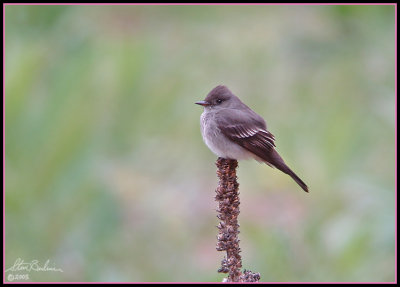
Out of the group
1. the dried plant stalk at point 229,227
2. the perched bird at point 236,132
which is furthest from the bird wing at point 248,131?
the dried plant stalk at point 229,227

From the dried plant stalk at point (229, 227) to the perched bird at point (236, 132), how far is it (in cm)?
92

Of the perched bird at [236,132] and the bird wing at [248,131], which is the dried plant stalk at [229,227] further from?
the bird wing at [248,131]

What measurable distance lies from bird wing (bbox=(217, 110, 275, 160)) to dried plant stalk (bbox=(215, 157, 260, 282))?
106cm

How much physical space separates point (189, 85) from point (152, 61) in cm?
102

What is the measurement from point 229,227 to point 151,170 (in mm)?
3028

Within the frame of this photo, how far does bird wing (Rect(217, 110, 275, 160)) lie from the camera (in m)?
4.70

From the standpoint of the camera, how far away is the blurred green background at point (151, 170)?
489 centimetres

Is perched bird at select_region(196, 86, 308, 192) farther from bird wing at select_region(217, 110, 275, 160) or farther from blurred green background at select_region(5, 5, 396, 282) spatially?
blurred green background at select_region(5, 5, 396, 282)

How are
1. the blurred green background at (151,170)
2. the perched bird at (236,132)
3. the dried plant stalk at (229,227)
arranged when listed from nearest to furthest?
the dried plant stalk at (229,227), the perched bird at (236,132), the blurred green background at (151,170)

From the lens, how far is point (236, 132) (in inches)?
191

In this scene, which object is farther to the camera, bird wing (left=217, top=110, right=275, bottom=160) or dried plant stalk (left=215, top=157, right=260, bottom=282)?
bird wing (left=217, top=110, right=275, bottom=160)

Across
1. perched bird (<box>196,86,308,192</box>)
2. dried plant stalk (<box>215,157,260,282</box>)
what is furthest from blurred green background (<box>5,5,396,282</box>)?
dried plant stalk (<box>215,157,260,282</box>)

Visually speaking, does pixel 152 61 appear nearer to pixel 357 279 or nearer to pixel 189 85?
pixel 189 85

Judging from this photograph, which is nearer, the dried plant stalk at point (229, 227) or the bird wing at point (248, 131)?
the dried plant stalk at point (229, 227)
